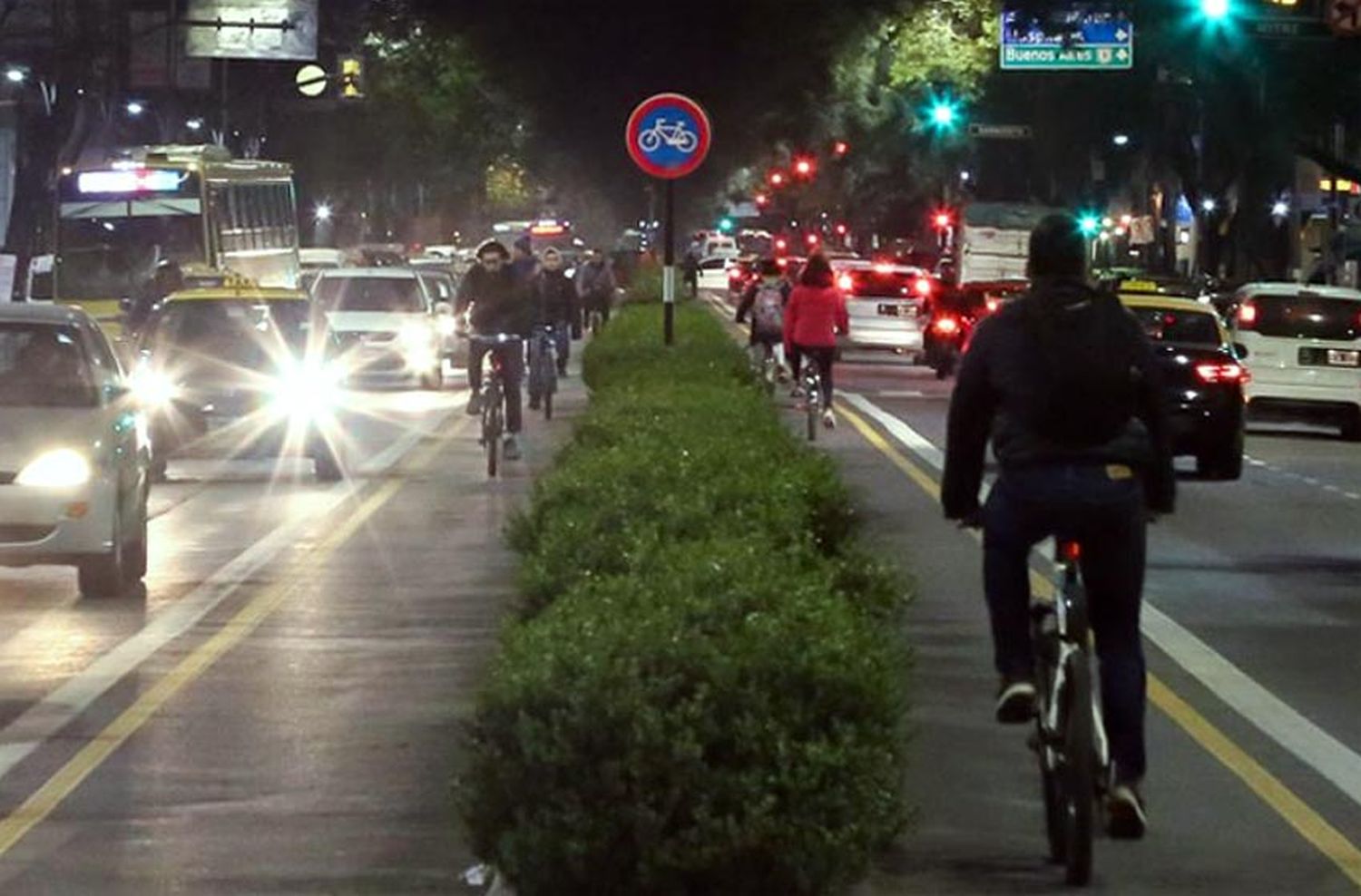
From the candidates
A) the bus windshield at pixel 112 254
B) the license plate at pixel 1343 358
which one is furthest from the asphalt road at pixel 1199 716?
the bus windshield at pixel 112 254

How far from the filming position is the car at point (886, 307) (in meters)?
52.1

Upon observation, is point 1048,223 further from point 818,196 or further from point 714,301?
point 818,196

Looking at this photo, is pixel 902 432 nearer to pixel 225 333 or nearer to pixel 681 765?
pixel 225 333

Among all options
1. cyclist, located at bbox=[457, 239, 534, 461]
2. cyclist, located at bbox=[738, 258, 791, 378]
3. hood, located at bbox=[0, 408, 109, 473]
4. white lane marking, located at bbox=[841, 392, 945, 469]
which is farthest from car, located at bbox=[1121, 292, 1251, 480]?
hood, located at bbox=[0, 408, 109, 473]

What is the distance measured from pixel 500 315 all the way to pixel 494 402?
0.73m

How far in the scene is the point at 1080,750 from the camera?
8711 millimetres

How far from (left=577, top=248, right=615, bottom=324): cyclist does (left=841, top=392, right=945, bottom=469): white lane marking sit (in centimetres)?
1017

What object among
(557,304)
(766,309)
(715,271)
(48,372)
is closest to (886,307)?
(557,304)

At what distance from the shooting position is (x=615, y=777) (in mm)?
7629

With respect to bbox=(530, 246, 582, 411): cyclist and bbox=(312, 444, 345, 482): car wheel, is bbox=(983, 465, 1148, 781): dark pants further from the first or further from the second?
bbox=(530, 246, 582, 411): cyclist

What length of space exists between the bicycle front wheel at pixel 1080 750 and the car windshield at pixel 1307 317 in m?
27.5

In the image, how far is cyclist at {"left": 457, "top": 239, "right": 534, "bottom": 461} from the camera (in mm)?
25953

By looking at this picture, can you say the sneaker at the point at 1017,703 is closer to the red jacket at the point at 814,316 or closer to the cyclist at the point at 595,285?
the red jacket at the point at 814,316

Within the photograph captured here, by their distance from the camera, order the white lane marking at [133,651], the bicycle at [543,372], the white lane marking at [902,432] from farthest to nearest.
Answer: the bicycle at [543,372] < the white lane marking at [902,432] < the white lane marking at [133,651]
